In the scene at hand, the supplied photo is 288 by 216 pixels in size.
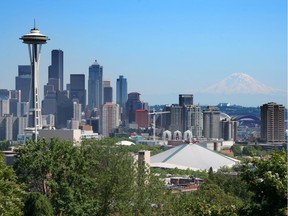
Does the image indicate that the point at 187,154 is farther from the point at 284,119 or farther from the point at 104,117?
the point at 104,117

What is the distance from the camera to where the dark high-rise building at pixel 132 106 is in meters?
163

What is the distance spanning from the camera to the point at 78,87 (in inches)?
7367

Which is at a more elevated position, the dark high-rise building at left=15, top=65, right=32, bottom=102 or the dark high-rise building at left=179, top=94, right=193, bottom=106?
the dark high-rise building at left=15, top=65, right=32, bottom=102

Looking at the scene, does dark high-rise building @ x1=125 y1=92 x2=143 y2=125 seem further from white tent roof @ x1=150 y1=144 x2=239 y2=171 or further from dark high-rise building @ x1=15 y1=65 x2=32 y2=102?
white tent roof @ x1=150 y1=144 x2=239 y2=171

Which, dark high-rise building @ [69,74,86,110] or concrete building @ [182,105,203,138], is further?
dark high-rise building @ [69,74,86,110]

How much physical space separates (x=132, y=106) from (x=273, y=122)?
69.3m

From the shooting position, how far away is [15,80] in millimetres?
180875

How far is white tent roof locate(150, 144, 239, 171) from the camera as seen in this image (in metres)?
66.1

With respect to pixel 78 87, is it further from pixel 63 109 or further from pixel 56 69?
pixel 63 109

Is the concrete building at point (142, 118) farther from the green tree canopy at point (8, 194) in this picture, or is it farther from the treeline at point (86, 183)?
the green tree canopy at point (8, 194)

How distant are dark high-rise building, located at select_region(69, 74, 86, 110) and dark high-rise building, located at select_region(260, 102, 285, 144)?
255 ft

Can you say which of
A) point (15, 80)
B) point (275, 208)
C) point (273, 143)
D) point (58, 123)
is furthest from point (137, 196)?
point (15, 80)

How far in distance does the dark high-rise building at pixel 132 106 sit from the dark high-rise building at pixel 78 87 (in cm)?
1068

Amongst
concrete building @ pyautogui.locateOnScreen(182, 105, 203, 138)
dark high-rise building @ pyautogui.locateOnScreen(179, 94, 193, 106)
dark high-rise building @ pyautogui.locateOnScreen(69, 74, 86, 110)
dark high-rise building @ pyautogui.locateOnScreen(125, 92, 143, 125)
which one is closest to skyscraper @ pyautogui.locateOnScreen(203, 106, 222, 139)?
concrete building @ pyautogui.locateOnScreen(182, 105, 203, 138)
